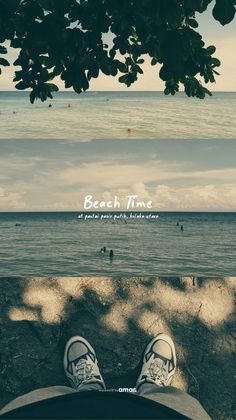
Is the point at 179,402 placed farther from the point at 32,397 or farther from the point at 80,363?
the point at 80,363

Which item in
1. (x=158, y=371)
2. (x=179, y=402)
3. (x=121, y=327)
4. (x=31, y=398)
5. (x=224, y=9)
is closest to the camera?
(x=224, y=9)

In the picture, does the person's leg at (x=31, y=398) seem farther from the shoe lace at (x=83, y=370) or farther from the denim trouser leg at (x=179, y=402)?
the shoe lace at (x=83, y=370)

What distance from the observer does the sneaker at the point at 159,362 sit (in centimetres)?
404

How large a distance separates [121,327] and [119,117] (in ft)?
9.49

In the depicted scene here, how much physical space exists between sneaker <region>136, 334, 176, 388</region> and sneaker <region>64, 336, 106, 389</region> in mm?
357

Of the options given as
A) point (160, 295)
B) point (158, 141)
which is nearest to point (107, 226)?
point (158, 141)

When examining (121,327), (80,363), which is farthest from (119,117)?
(80,363)

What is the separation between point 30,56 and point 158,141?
11.1ft

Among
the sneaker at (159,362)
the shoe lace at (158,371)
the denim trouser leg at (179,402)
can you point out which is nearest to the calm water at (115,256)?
the sneaker at (159,362)

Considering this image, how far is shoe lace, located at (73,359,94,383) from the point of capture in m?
4.09

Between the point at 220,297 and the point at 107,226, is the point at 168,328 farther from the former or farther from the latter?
the point at 107,226

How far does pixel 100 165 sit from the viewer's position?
6410mm

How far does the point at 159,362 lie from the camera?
4148mm

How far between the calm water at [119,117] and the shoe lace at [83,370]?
300cm
